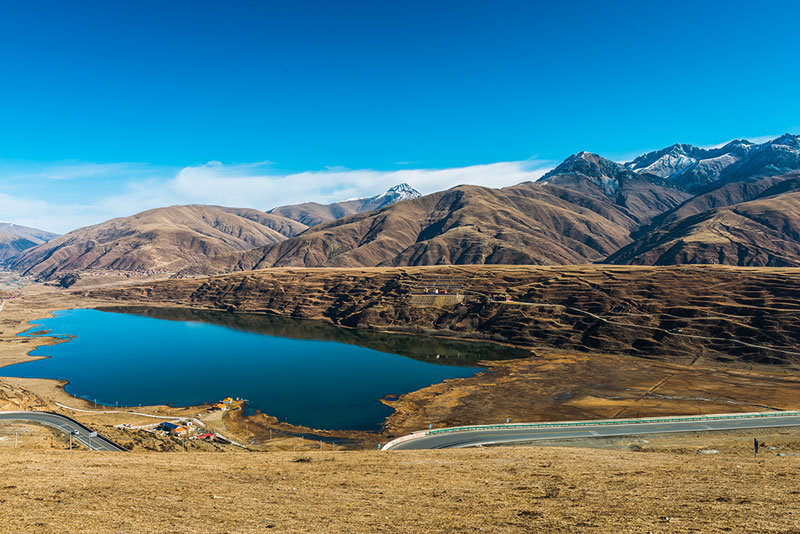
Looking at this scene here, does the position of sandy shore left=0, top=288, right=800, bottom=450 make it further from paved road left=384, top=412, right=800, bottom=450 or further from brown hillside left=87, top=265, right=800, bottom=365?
brown hillside left=87, top=265, right=800, bottom=365

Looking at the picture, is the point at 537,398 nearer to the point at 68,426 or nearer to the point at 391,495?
the point at 391,495

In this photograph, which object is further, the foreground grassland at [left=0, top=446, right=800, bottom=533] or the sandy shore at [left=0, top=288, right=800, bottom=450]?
the sandy shore at [left=0, top=288, right=800, bottom=450]

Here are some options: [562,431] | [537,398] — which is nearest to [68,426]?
[562,431]

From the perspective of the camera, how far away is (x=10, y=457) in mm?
38312

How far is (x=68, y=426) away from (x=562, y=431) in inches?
3174

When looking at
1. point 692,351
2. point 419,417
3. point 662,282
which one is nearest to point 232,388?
point 419,417

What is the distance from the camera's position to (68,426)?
220 feet

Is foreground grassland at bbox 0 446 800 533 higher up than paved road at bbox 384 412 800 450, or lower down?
higher up

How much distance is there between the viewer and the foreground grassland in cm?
A: 2341

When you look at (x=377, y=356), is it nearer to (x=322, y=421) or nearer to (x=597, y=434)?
(x=322, y=421)

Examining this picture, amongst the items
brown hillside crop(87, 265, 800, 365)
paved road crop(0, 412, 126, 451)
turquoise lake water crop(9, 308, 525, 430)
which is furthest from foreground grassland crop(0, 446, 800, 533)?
brown hillside crop(87, 265, 800, 365)

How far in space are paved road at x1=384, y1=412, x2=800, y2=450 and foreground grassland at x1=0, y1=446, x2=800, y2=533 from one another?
2753 cm

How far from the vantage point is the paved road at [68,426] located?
194 feet

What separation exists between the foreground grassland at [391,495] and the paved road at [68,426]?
16.7 meters
